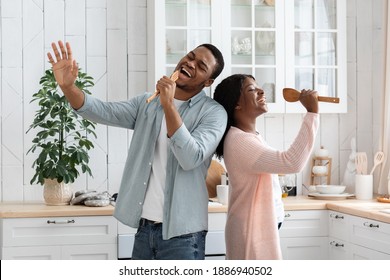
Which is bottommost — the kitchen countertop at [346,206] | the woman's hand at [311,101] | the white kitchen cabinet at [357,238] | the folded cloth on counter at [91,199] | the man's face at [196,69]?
the white kitchen cabinet at [357,238]

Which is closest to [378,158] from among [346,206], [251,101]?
[346,206]

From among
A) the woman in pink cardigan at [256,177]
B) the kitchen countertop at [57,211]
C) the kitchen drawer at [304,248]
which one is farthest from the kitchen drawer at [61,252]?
the woman in pink cardigan at [256,177]

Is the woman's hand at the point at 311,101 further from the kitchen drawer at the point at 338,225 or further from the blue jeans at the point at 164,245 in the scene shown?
the kitchen drawer at the point at 338,225

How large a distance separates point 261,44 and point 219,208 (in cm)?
94

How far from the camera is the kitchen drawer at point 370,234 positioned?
291cm

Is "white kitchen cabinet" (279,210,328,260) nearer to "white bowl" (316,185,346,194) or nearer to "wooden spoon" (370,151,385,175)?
"white bowl" (316,185,346,194)

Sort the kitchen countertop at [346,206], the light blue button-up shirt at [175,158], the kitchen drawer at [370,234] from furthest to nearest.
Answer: the kitchen countertop at [346,206] → the kitchen drawer at [370,234] → the light blue button-up shirt at [175,158]

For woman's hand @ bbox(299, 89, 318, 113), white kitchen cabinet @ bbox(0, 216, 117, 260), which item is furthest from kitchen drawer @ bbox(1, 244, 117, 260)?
woman's hand @ bbox(299, 89, 318, 113)

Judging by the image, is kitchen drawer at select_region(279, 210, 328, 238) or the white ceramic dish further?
the white ceramic dish

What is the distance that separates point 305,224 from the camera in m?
3.34

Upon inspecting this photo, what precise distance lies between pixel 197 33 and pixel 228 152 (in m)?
1.51

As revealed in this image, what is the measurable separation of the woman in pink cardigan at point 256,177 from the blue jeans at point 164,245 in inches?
4.0

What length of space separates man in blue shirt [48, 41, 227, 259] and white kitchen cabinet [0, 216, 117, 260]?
1061 millimetres

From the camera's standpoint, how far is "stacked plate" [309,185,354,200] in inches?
139
